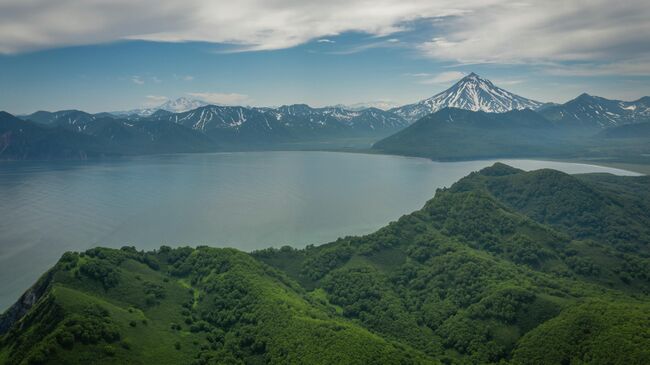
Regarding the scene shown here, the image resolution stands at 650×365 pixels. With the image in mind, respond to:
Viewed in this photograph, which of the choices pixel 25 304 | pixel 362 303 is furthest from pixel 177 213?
pixel 362 303

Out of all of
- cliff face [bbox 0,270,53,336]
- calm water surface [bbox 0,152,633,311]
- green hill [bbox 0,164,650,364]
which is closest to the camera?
green hill [bbox 0,164,650,364]

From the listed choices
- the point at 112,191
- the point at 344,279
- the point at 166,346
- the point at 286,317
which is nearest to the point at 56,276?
the point at 166,346

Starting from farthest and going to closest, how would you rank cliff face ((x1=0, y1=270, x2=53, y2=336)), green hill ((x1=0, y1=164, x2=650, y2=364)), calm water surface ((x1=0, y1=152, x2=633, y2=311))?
calm water surface ((x1=0, y1=152, x2=633, y2=311)) → cliff face ((x1=0, y1=270, x2=53, y2=336)) → green hill ((x1=0, y1=164, x2=650, y2=364))

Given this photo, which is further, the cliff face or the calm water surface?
the calm water surface

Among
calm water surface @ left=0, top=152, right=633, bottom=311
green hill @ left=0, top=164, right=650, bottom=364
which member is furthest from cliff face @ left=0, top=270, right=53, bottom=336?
calm water surface @ left=0, top=152, right=633, bottom=311

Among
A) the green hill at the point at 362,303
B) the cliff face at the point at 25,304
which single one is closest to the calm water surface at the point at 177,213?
the cliff face at the point at 25,304

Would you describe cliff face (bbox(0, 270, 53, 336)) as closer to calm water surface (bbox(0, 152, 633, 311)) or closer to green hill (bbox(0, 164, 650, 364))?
green hill (bbox(0, 164, 650, 364))

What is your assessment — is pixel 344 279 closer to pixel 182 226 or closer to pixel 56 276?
pixel 56 276

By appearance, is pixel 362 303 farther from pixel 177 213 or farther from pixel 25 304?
pixel 177 213
